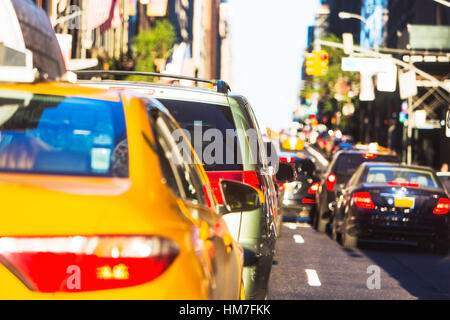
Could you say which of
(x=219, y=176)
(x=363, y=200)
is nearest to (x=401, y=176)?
(x=363, y=200)

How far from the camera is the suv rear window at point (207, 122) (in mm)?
7184

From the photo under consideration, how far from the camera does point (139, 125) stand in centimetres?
409

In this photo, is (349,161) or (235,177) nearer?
(235,177)

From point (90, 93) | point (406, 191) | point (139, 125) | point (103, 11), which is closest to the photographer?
point (139, 125)

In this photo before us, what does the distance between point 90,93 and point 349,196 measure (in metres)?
14.3

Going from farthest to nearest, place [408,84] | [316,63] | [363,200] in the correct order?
[408,84] < [316,63] < [363,200]

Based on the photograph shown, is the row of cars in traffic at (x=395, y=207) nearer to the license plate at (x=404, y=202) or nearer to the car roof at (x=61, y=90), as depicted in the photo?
the license plate at (x=404, y=202)

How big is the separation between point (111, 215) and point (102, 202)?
0.27 ft

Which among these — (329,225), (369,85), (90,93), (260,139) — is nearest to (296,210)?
(329,225)

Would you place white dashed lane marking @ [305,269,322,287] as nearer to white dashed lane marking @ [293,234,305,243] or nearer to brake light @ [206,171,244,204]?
white dashed lane marking @ [293,234,305,243]

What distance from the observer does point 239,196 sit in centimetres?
534

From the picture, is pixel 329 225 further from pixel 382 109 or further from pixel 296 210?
pixel 382 109

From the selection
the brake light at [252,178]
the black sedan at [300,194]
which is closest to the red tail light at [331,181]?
the black sedan at [300,194]

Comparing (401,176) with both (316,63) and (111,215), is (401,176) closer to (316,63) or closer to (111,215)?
(111,215)
